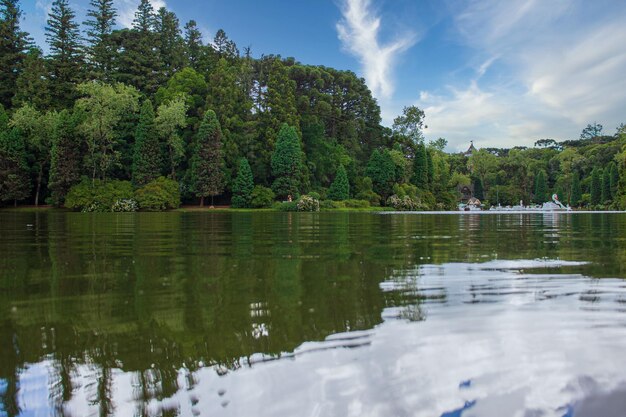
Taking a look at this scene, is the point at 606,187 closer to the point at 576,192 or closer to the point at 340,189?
the point at 576,192

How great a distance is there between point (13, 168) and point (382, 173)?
41211 mm

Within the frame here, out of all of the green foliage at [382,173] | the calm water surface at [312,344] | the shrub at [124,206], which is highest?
the green foliage at [382,173]

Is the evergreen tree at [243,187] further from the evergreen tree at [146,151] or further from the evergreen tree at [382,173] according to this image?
the evergreen tree at [382,173]

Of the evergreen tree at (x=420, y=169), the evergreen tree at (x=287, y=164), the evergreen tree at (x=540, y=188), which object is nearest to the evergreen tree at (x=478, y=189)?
the evergreen tree at (x=540, y=188)

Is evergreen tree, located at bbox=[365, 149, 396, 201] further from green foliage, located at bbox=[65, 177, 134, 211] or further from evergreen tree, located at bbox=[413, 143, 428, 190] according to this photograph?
green foliage, located at bbox=[65, 177, 134, 211]

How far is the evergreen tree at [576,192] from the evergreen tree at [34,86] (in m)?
82.8

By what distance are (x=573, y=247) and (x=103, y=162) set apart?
1769 inches

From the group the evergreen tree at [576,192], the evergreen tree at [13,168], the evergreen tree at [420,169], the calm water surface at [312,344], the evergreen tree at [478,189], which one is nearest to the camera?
the calm water surface at [312,344]

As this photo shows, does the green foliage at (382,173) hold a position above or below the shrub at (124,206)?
above

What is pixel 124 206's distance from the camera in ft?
132

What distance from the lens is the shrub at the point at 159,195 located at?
42.2m

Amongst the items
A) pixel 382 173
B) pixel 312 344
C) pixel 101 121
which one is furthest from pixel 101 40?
pixel 312 344

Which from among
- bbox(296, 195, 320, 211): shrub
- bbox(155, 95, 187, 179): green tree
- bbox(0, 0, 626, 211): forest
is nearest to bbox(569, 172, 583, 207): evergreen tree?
bbox(0, 0, 626, 211): forest

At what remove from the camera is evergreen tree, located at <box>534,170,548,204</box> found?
87.5 metres
